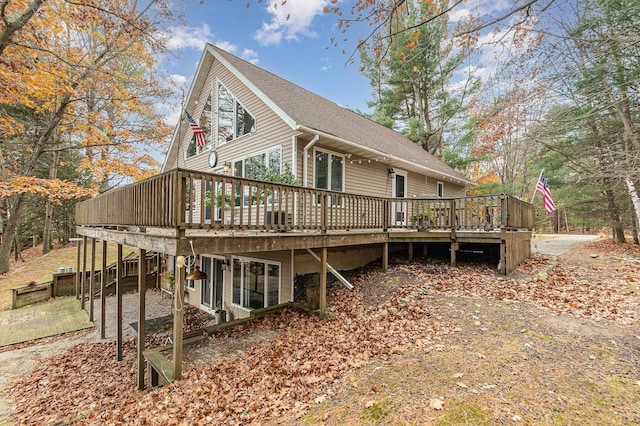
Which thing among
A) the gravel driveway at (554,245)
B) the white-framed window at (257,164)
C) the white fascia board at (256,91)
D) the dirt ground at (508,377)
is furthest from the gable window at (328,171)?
the gravel driveway at (554,245)

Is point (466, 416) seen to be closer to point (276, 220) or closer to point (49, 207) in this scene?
point (276, 220)

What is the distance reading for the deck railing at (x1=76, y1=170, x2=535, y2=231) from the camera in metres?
4.20

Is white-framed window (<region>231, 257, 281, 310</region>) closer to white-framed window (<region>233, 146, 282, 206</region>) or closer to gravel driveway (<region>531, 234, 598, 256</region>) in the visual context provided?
white-framed window (<region>233, 146, 282, 206</region>)

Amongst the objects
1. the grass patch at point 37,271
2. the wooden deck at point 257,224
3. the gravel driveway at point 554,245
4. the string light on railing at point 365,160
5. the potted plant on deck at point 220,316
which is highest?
the string light on railing at point 365,160

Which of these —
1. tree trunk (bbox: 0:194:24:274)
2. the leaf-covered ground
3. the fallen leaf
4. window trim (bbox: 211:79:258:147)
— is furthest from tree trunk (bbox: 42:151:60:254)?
the fallen leaf

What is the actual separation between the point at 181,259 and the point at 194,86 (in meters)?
10.4

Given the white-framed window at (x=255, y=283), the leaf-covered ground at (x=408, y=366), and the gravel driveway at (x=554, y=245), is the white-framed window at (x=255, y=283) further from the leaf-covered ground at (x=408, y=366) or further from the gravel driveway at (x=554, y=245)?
the gravel driveway at (x=554, y=245)

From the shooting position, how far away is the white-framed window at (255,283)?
9.04 m

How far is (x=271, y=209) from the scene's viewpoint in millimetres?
6414

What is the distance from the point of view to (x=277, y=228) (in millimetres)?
5430

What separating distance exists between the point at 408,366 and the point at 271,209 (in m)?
4.07

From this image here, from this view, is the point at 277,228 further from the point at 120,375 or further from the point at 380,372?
the point at 120,375

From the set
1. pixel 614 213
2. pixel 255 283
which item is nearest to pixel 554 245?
pixel 614 213

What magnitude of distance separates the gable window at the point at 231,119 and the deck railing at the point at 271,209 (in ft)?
8.21
